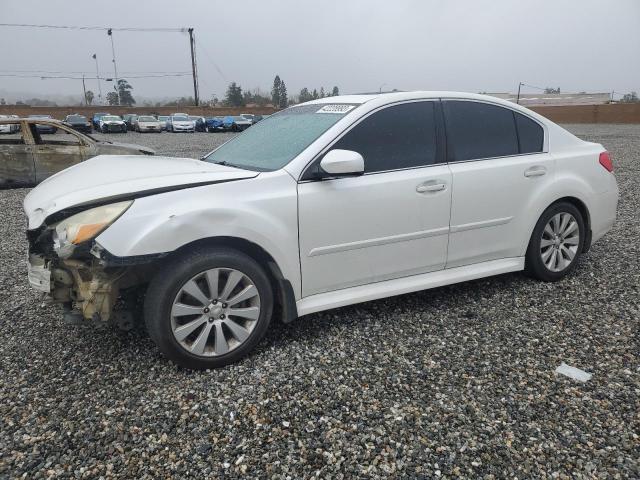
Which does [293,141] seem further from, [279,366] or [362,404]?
[362,404]

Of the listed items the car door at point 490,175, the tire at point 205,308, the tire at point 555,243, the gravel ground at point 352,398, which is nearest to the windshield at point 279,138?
the tire at point 205,308

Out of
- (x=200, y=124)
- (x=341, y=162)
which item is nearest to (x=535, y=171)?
(x=341, y=162)

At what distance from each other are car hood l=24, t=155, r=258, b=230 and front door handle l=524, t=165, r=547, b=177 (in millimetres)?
2279

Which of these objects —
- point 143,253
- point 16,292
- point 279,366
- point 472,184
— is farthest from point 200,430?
point 16,292

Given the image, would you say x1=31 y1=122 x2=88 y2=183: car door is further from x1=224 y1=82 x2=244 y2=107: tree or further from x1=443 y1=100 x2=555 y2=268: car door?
x1=224 y1=82 x2=244 y2=107: tree

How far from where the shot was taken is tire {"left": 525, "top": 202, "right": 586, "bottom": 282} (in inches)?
161

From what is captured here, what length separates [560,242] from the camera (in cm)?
425

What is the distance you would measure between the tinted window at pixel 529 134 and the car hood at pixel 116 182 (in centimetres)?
235

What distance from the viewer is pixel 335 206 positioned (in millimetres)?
3133

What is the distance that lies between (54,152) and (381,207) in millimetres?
8549

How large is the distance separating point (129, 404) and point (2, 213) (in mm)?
6648

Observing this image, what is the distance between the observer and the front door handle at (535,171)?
12.9ft

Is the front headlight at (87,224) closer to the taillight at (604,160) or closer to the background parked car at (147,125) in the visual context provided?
the taillight at (604,160)

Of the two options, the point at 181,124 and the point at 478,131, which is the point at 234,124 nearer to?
the point at 181,124
